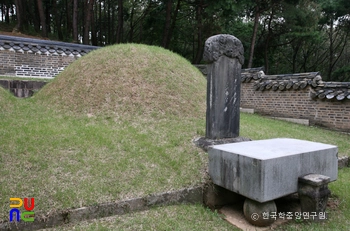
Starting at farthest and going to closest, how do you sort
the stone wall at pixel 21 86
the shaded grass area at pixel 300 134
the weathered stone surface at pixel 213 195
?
1. the stone wall at pixel 21 86
2. the shaded grass area at pixel 300 134
3. the weathered stone surface at pixel 213 195

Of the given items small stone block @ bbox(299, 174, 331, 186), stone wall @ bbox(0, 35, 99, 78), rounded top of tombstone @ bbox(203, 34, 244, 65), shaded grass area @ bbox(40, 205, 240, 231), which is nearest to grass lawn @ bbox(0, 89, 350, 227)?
shaded grass area @ bbox(40, 205, 240, 231)

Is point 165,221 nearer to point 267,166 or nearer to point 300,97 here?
point 267,166

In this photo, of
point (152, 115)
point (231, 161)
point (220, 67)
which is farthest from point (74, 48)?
point (231, 161)

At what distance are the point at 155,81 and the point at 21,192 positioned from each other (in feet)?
13.2

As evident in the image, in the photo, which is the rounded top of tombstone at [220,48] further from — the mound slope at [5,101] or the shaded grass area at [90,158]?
the mound slope at [5,101]

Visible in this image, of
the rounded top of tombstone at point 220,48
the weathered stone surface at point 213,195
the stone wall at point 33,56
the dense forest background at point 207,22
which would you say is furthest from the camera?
the dense forest background at point 207,22

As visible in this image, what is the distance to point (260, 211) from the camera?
3.06 metres

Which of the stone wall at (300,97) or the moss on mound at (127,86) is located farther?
the stone wall at (300,97)

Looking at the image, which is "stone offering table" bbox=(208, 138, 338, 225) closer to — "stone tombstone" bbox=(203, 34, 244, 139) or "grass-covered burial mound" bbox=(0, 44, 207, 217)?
"grass-covered burial mound" bbox=(0, 44, 207, 217)

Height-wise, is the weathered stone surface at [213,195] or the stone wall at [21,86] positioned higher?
the stone wall at [21,86]

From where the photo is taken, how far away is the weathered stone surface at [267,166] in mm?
2963

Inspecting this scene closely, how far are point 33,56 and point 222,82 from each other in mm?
7364

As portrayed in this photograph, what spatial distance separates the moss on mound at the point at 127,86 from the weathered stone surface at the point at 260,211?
2965 millimetres

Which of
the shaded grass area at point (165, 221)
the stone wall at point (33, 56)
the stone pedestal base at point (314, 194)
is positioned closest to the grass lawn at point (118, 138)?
the shaded grass area at point (165, 221)
